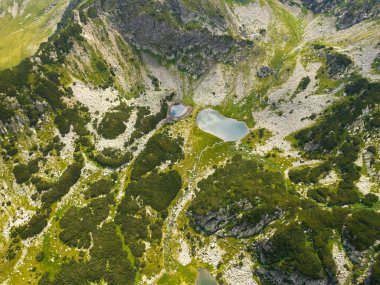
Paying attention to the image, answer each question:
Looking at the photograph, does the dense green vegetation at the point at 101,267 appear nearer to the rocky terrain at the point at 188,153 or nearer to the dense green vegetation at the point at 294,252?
the rocky terrain at the point at 188,153

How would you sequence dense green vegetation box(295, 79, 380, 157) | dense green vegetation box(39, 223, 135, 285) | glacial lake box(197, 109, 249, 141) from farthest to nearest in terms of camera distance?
glacial lake box(197, 109, 249, 141) → dense green vegetation box(295, 79, 380, 157) → dense green vegetation box(39, 223, 135, 285)

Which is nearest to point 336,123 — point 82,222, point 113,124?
point 113,124

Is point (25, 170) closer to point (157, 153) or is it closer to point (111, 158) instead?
Answer: point (111, 158)

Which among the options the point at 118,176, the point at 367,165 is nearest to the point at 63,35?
the point at 118,176

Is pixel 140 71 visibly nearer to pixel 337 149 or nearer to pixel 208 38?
pixel 208 38

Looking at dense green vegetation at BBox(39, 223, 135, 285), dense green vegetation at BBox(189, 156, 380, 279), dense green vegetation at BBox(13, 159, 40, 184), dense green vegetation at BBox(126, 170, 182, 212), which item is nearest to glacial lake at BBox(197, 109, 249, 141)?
dense green vegetation at BBox(189, 156, 380, 279)

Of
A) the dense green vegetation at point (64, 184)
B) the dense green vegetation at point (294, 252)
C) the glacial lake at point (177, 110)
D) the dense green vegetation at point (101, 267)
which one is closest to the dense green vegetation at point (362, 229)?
the dense green vegetation at point (294, 252)

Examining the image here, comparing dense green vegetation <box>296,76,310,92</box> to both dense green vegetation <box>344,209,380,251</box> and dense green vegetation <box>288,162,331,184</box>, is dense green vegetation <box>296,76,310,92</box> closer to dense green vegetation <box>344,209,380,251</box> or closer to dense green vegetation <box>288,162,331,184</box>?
dense green vegetation <box>288,162,331,184</box>
